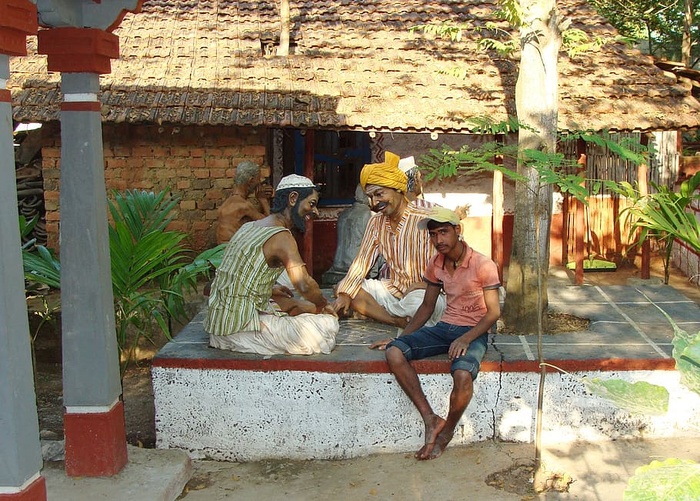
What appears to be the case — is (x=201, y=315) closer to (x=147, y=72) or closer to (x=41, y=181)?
(x=147, y=72)

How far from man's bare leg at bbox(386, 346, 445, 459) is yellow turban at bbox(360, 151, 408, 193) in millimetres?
1358

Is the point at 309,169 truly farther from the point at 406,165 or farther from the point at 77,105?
the point at 77,105

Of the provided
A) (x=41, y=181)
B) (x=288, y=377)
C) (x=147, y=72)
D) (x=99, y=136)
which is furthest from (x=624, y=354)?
(x=41, y=181)

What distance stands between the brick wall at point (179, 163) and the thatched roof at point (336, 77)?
602 millimetres

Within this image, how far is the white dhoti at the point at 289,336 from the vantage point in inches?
220

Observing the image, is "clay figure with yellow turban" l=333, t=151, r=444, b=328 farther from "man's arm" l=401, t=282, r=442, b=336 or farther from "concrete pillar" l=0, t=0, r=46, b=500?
"concrete pillar" l=0, t=0, r=46, b=500

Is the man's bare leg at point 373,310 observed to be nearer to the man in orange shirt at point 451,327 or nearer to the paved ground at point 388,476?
→ the man in orange shirt at point 451,327

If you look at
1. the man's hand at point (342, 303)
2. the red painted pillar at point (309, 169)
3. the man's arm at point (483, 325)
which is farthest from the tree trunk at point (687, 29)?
the man's arm at point (483, 325)

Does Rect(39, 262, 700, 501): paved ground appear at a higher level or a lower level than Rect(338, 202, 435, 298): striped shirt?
lower

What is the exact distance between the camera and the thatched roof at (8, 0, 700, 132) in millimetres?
9414

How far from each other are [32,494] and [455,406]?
2.66 meters

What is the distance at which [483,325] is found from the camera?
5406 mm

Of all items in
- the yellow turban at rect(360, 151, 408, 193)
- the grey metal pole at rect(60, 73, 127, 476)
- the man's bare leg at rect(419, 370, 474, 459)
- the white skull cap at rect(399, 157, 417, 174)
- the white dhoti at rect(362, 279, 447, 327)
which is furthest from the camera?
the white skull cap at rect(399, 157, 417, 174)

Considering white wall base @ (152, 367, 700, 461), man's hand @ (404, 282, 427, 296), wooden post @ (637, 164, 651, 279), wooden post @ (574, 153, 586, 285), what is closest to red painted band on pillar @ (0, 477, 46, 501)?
white wall base @ (152, 367, 700, 461)
